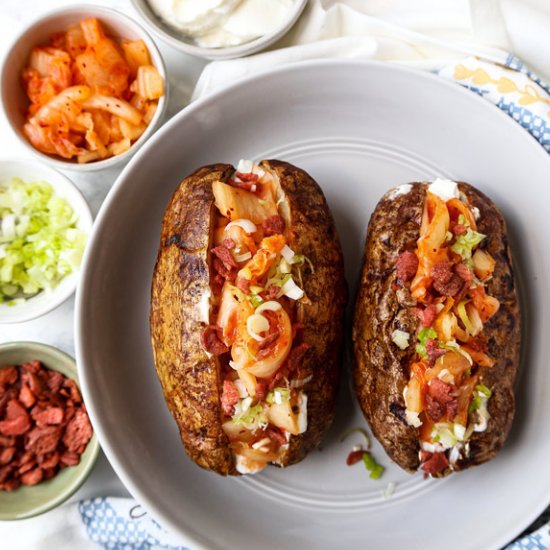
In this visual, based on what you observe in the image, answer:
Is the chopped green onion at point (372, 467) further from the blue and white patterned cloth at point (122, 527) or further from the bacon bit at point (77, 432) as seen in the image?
the bacon bit at point (77, 432)

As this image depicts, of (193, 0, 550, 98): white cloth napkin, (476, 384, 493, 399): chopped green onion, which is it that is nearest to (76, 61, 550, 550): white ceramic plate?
(193, 0, 550, 98): white cloth napkin

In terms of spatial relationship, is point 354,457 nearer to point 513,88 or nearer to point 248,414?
point 248,414

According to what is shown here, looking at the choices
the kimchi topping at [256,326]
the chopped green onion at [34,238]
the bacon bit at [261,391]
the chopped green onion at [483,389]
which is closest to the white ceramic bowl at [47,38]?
the chopped green onion at [34,238]

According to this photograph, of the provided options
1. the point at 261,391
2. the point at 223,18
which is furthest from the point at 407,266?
the point at 223,18

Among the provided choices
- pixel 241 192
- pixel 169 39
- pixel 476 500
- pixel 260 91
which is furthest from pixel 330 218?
pixel 476 500

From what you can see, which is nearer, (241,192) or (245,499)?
(241,192)

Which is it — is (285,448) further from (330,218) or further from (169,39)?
(169,39)
